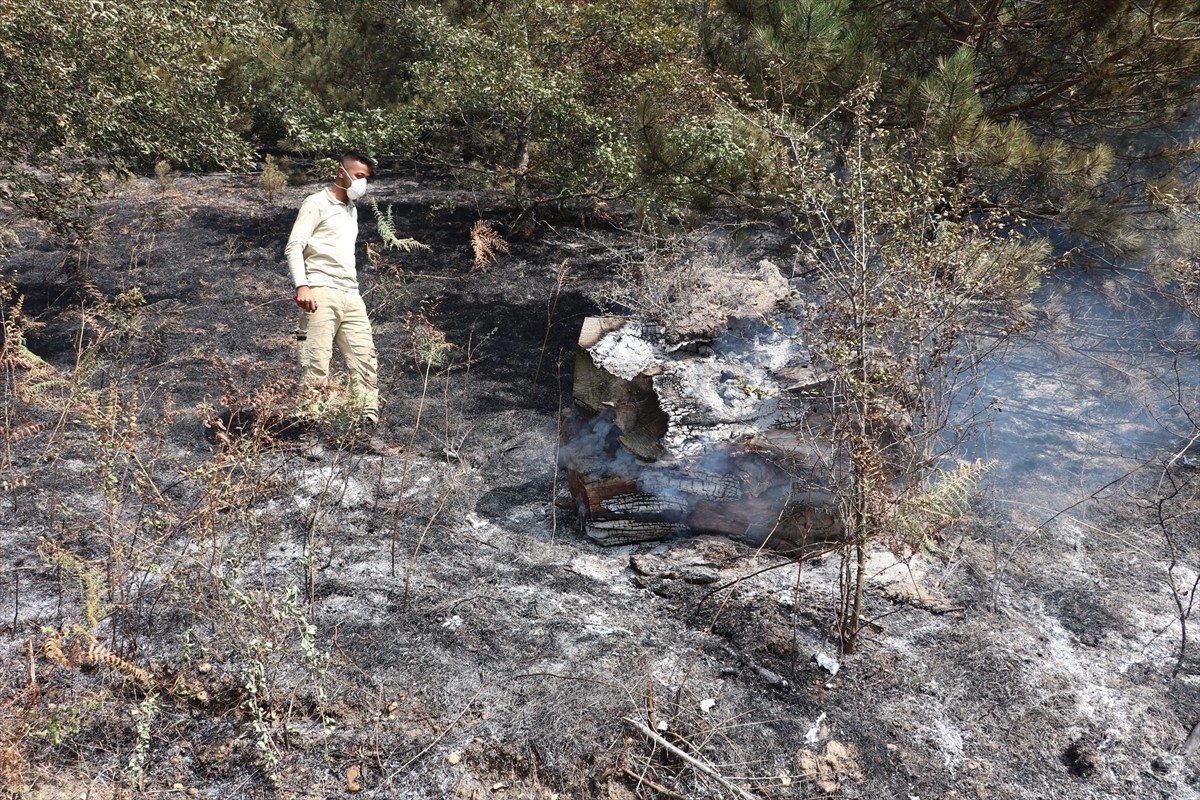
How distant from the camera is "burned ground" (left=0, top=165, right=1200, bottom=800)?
2689mm

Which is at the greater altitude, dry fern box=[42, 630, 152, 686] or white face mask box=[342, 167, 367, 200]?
white face mask box=[342, 167, 367, 200]

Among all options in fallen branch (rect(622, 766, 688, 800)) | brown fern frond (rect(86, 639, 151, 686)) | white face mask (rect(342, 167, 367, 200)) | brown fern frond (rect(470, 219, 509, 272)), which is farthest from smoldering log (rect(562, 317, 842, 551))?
→ brown fern frond (rect(470, 219, 509, 272))

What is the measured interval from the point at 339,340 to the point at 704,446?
2.44 metres

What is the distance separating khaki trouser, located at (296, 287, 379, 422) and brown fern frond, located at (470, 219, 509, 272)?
2.76 metres

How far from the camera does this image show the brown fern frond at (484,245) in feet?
25.5

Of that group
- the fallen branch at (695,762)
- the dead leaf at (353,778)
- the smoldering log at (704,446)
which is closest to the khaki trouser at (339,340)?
the smoldering log at (704,446)

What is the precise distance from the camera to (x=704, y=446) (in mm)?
4168

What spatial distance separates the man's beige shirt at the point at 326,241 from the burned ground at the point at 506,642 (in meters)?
0.71

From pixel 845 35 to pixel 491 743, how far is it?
4.95 m

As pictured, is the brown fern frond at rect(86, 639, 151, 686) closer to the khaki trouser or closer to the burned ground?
the burned ground

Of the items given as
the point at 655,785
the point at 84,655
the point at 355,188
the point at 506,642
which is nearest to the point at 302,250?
the point at 355,188

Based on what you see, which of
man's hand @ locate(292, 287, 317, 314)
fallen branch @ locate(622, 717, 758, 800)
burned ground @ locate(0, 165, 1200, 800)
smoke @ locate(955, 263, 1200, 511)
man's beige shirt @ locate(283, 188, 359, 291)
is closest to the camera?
fallen branch @ locate(622, 717, 758, 800)

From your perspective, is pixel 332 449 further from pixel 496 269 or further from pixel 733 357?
pixel 496 269

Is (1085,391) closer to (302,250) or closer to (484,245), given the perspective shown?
(484,245)
